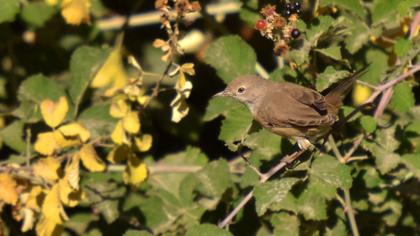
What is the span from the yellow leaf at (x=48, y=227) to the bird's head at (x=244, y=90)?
0.84 m

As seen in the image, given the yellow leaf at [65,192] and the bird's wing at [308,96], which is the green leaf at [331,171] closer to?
the bird's wing at [308,96]

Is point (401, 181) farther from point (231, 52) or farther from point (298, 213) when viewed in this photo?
point (231, 52)

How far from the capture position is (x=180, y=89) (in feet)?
11.1

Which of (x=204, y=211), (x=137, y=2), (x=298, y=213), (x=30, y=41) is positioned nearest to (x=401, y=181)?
(x=298, y=213)

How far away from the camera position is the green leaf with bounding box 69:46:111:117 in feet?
12.3

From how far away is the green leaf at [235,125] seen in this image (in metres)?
3.28

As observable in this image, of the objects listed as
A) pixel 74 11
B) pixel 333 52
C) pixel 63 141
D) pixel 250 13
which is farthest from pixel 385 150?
pixel 74 11

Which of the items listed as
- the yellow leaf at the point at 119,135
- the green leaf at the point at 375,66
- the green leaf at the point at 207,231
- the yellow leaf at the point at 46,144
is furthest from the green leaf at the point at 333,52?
the yellow leaf at the point at 46,144

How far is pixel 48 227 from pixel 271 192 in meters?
0.92

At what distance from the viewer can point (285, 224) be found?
331cm

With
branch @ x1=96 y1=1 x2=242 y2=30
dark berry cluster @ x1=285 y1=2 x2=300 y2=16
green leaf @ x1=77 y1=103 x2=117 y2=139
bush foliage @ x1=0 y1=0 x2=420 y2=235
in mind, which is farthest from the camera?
branch @ x1=96 y1=1 x2=242 y2=30

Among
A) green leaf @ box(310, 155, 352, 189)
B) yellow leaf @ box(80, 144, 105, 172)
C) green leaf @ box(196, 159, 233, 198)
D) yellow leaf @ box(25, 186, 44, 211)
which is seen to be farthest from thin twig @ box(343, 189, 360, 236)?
yellow leaf @ box(25, 186, 44, 211)

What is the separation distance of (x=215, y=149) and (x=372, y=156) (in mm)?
1454

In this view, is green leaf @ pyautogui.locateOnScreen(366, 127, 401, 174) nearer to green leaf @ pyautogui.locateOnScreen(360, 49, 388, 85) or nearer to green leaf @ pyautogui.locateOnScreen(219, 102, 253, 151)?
green leaf @ pyautogui.locateOnScreen(360, 49, 388, 85)
